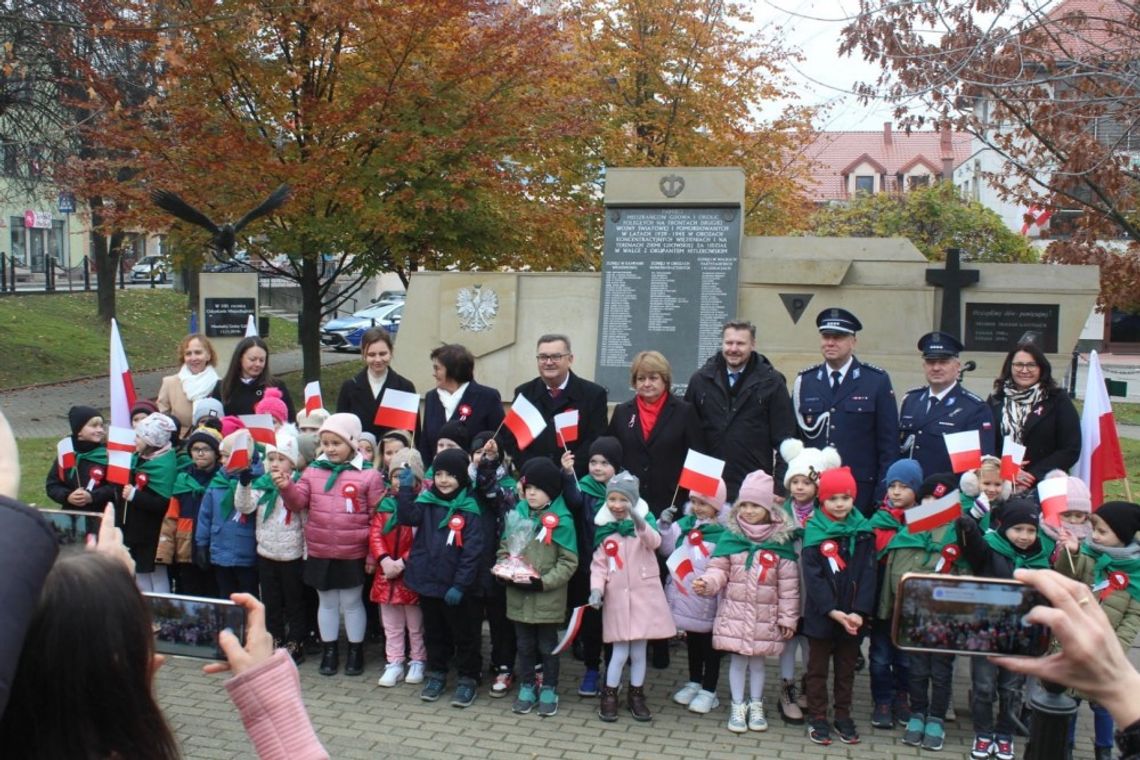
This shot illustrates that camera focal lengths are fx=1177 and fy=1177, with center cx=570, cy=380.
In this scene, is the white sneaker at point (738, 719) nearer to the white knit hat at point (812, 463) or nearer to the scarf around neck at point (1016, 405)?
the white knit hat at point (812, 463)

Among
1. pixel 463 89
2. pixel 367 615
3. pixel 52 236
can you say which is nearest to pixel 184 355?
pixel 367 615

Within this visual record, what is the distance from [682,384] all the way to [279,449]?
434 centimetres

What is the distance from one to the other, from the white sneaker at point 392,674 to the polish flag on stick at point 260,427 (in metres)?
1.64

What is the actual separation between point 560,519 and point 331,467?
153 centimetres

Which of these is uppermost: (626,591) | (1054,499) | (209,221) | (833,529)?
(209,221)

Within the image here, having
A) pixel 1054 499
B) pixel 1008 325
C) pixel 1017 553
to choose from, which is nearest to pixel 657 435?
pixel 1017 553

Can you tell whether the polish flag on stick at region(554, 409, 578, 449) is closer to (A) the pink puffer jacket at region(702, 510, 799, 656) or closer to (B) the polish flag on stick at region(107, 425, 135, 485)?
(A) the pink puffer jacket at region(702, 510, 799, 656)

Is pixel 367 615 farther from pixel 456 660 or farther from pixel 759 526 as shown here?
pixel 759 526

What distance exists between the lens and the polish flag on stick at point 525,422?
23.2 feet

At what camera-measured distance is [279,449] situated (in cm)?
705

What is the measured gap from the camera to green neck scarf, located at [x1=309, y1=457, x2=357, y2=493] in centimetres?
701

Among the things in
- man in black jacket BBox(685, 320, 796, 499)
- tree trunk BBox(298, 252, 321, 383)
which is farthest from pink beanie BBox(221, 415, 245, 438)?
tree trunk BBox(298, 252, 321, 383)

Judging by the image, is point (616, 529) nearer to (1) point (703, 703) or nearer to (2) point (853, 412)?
(1) point (703, 703)

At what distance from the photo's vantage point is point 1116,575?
5.60 meters
